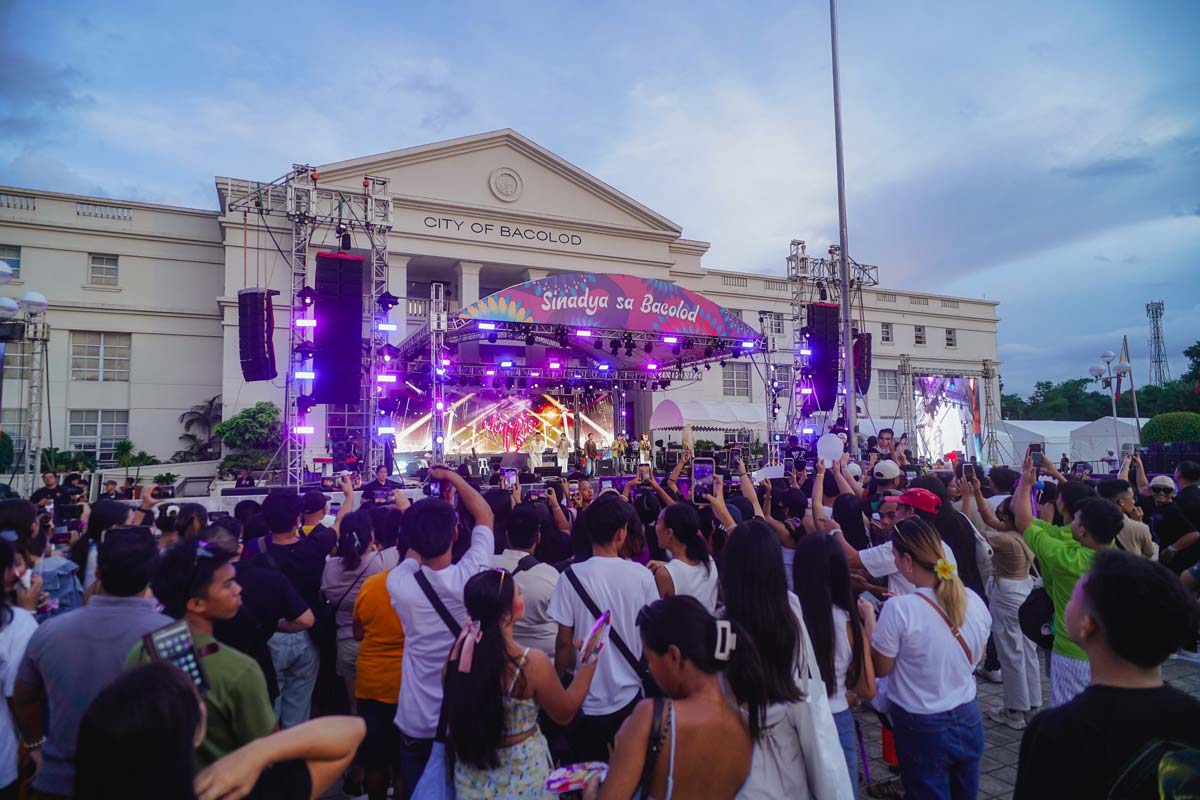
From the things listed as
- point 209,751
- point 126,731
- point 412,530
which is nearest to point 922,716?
point 412,530

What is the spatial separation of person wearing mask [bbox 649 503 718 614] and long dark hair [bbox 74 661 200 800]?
7.97 ft

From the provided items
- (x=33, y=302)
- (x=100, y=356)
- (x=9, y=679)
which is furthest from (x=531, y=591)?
(x=100, y=356)

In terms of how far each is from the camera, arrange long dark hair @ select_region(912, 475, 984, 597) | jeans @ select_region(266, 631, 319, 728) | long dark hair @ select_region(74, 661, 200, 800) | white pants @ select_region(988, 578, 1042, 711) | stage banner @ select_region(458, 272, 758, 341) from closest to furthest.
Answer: long dark hair @ select_region(74, 661, 200, 800), jeans @ select_region(266, 631, 319, 728), long dark hair @ select_region(912, 475, 984, 597), white pants @ select_region(988, 578, 1042, 711), stage banner @ select_region(458, 272, 758, 341)

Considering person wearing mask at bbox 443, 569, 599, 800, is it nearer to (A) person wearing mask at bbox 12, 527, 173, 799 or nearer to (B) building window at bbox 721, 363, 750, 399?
(A) person wearing mask at bbox 12, 527, 173, 799

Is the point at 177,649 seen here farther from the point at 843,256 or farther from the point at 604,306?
the point at 604,306

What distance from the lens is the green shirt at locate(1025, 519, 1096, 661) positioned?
144 inches

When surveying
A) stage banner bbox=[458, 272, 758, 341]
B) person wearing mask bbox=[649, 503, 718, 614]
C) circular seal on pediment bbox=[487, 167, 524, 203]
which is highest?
circular seal on pediment bbox=[487, 167, 524, 203]

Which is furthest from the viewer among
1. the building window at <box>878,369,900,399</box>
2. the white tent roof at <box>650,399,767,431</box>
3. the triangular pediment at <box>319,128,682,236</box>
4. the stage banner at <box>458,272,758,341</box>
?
the building window at <box>878,369,900,399</box>

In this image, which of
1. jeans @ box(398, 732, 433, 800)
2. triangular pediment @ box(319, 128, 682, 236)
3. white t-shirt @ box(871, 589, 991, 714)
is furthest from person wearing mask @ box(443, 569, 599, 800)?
triangular pediment @ box(319, 128, 682, 236)

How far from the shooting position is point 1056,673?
3869 millimetres

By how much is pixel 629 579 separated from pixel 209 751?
1.78 metres

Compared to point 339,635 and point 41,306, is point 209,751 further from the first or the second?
point 41,306

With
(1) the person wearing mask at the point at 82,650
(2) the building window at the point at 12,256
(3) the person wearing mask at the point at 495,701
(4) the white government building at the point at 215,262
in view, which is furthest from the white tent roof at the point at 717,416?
(1) the person wearing mask at the point at 82,650

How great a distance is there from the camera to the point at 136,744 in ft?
4.23
